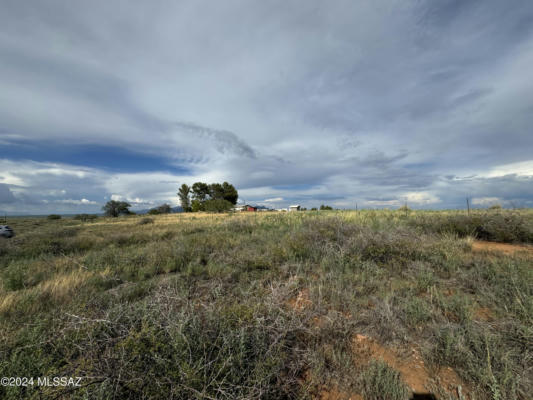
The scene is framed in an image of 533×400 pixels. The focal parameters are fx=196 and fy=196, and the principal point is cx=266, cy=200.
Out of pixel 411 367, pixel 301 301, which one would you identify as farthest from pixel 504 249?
pixel 301 301

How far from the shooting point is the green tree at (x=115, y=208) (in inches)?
2178

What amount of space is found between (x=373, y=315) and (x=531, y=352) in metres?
1.73

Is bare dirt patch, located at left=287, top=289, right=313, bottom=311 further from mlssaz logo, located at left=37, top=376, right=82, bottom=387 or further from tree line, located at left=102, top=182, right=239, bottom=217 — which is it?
tree line, located at left=102, top=182, right=239, bottom=217

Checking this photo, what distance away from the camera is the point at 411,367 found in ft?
8.10

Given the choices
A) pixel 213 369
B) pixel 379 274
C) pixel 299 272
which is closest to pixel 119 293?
pixel 213 369

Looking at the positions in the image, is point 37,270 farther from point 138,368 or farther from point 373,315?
point 373,315

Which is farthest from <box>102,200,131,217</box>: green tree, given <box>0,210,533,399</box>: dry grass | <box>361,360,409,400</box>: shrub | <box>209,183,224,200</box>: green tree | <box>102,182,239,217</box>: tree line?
<box>361,360,409,400</box>: shrub

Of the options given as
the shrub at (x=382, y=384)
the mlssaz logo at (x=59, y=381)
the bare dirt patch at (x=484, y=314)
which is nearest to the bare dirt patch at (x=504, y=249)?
the bare dirt patch at (x=484, y=314)

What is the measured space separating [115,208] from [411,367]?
228 ft

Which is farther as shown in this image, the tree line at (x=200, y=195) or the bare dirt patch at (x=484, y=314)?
the tree line at (x=200, y=195)

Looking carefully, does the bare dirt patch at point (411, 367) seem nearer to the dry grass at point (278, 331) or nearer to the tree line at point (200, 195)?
the dry grass at point (278, 331)

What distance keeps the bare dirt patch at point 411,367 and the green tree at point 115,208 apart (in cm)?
6787

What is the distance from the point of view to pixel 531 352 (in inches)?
96.1

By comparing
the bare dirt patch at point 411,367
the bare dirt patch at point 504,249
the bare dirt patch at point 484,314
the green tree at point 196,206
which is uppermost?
the green tree at point 196,206
